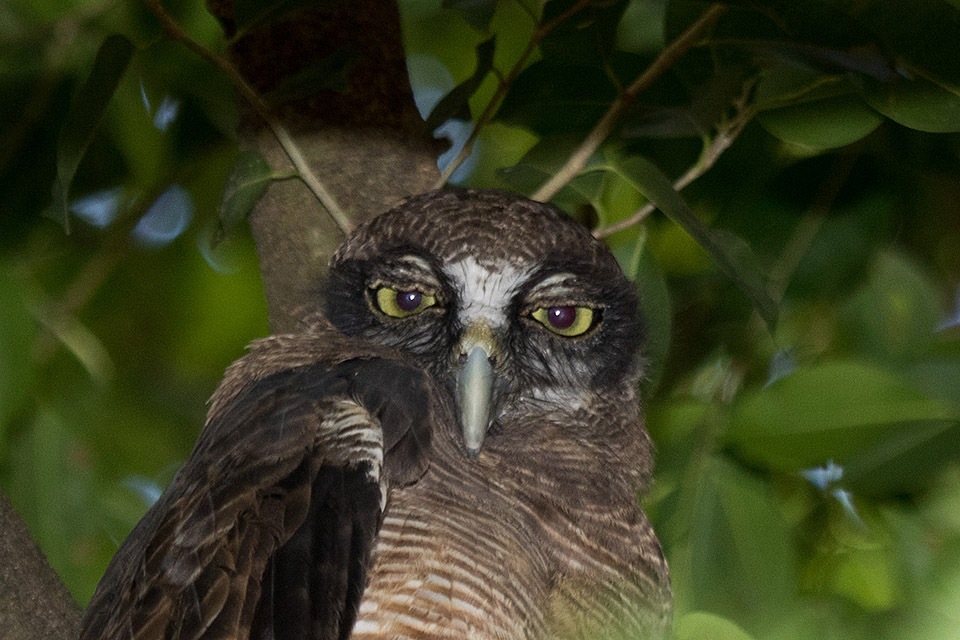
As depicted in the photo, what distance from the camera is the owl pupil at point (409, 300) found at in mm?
1912

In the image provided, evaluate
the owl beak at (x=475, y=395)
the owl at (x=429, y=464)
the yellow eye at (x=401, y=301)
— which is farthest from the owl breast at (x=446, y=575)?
the yellow eye at (x=401, y=301)

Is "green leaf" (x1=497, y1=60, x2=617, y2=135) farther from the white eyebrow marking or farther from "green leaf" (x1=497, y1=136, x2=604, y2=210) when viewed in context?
the white eyebrow marking

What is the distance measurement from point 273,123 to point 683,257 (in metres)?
1.07

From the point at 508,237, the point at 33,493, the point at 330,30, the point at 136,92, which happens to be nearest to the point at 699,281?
the point at 508,237

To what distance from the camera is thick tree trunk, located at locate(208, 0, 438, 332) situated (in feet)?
7.59

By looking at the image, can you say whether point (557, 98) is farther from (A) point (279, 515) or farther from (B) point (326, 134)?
(A) point (279, 515)

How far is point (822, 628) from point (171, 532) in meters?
0.86

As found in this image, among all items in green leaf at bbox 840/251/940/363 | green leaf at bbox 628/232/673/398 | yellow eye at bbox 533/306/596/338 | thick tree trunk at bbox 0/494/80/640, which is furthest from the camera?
green leaf at bbox 840/251/940/363

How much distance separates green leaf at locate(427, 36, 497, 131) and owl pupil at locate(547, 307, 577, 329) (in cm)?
41

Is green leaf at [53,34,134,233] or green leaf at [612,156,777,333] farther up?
green leaf at [53,34,134,233]

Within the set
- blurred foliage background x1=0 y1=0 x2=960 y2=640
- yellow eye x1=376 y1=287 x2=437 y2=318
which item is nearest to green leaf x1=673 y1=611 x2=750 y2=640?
blurred foliage background x1=0 y1=0 x2=960 y2=640

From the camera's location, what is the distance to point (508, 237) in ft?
6.34

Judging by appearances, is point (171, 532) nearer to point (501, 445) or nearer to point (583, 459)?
point (501, 445)

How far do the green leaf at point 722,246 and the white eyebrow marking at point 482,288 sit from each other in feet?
0.85
